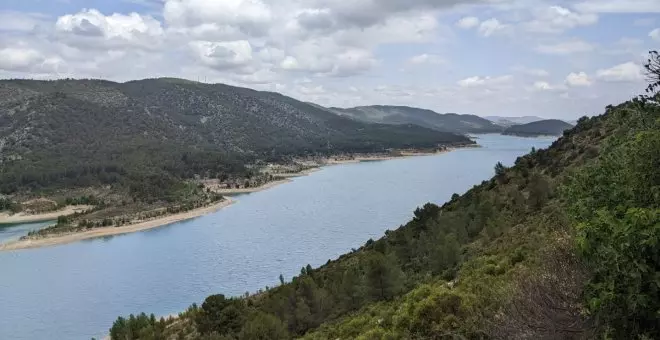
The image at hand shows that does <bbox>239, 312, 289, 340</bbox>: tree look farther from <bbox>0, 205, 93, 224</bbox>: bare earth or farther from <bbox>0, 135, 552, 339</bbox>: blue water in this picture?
<bbox>0, 205, 93, 224</bbox>: bare earth

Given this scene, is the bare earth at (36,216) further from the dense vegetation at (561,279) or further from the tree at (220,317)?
the dense vegetation at (561,279)

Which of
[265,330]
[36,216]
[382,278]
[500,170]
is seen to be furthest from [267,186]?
[382,278]

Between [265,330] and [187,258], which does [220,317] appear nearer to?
[265,330]

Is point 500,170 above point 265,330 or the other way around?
above

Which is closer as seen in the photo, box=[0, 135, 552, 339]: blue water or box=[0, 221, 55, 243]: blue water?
box=[0, 135, 552, 339]: blue water

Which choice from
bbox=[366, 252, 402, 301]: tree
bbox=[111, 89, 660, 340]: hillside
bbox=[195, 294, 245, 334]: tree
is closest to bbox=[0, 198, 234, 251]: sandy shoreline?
bbox=[195, 294, 245, 334]: tree

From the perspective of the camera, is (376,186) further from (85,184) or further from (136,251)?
(85,184)

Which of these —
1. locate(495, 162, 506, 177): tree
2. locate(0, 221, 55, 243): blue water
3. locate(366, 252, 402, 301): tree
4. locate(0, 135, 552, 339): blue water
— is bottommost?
locate(0, 135, 552, 339): blue water
